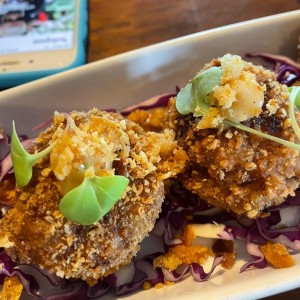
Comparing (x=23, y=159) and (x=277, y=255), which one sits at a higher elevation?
(x=23, y=159)

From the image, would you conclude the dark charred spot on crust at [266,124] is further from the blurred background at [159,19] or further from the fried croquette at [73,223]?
the blurred background at [159,19]

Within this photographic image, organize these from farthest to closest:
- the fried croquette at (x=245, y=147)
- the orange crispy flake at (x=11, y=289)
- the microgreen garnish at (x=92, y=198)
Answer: the orange crispy flake at (x=11, y=289)
the fried croquette at (x=245, y=147)
the microgreen garnish at (x=92, y=198)

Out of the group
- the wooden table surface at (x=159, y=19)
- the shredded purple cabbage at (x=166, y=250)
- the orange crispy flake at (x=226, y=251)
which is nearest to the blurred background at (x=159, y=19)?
the wooden table surface at (x=159, y=19)

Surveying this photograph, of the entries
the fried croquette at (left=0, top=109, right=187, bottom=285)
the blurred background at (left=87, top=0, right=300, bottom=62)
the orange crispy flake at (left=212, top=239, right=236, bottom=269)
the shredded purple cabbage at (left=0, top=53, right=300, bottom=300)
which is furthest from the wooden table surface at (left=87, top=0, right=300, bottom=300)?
the orange crispy flake at (left=212, top=239, right=236, bottom=269)

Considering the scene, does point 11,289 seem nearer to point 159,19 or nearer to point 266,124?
point 266,124

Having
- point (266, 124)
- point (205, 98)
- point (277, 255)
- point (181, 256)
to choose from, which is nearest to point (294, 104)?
point (266, 124)

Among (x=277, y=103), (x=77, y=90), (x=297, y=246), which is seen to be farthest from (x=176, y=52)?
(x=297, y=246)
